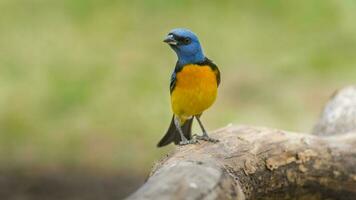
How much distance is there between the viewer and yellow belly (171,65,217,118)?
4.25m

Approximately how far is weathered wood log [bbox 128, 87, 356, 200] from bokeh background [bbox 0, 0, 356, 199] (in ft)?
9.33

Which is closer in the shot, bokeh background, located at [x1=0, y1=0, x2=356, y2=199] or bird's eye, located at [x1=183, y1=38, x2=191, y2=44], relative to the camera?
bird's eye, located at [x1=183, y1=38, x2=191, y2=44]

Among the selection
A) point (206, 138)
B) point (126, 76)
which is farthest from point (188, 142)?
point (126, 76)

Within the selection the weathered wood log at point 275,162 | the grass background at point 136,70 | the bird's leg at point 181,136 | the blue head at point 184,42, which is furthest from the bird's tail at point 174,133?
the grass background at point 136,70

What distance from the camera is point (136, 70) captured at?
9.28 m

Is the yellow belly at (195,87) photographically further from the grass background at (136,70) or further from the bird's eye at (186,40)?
the grass background at (136,70)

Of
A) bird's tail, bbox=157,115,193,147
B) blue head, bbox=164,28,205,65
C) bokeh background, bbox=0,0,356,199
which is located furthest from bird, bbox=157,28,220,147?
bokeh background, bbox=0,0,356,199

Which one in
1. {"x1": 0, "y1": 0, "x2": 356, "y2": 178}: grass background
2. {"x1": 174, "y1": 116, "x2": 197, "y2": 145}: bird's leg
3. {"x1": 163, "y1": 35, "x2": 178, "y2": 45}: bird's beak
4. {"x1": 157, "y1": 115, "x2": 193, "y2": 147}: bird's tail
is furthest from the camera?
{"x1": 0, "y1": 0, "x2": 356, "y2": 178}: grass background

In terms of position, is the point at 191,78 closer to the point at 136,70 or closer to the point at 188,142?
the point at 188,142

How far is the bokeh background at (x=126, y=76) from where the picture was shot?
7.74 m

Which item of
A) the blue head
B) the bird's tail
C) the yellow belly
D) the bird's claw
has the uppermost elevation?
the blue head

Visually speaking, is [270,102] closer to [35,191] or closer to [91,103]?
[91,103]

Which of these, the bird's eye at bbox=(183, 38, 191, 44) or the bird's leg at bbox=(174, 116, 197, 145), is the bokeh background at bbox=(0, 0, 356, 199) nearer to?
the bird's leg at bbox=(174, 116, 197, 145)

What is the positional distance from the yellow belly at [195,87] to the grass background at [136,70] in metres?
3.43
